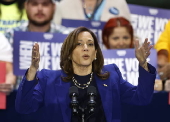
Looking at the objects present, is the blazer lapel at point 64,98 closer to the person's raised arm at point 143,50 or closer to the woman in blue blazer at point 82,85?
the woman in blue blazer at point 82,85

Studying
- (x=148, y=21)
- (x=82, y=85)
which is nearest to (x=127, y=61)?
(x=82, y=85)

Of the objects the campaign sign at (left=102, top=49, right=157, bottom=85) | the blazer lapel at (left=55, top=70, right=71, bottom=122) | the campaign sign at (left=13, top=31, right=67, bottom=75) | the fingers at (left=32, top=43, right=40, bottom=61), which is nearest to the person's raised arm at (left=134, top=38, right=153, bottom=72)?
the blazer lapel at (left=55, top=70, right=71, bottom=122)

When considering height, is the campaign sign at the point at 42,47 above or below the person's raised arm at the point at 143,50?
below

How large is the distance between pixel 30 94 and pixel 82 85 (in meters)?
0.39

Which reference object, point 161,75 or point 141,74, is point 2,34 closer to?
point 161,75

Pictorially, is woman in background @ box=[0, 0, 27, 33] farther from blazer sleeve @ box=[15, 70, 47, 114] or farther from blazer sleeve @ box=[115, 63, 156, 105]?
blazer sleeve @ box=[115, 63, 156, 105]

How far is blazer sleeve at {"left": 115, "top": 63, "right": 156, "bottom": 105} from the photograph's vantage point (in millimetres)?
2984

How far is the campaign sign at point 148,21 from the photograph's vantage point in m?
5.35

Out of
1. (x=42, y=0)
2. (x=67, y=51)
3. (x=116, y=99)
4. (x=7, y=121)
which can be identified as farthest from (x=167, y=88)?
(x=42, y=0)

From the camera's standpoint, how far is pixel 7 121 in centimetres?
346

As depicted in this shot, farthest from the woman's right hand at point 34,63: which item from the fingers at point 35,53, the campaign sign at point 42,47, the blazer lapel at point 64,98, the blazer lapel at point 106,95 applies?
the campaign sign at point 42,47

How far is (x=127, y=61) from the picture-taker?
4090mm

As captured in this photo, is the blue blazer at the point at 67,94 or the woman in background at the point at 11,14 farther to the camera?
the woman in background at the point at 11,14

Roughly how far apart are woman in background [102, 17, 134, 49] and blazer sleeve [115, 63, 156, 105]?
161 centimetres
